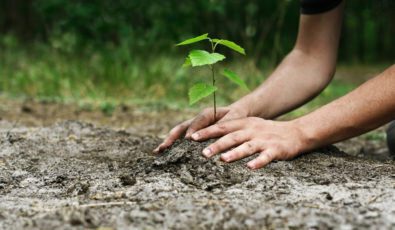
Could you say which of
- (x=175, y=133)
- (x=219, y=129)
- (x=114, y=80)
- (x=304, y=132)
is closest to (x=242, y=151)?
(x=219, y=129)

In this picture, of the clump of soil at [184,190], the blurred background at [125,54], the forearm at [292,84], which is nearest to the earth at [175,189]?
the clump of soil at [184,190]

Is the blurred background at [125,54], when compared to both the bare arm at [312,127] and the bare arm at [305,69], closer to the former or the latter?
the bare arm at [305,69]

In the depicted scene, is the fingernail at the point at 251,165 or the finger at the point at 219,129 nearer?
the fingernail at the point at 251,165

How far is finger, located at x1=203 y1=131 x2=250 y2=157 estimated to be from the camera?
1.96 meters

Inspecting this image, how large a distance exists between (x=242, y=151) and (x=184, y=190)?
29 centimetres

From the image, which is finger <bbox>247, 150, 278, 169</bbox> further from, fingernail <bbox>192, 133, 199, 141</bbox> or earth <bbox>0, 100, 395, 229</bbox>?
fingernail <bbox>192, 133, 199, 141</bbox>

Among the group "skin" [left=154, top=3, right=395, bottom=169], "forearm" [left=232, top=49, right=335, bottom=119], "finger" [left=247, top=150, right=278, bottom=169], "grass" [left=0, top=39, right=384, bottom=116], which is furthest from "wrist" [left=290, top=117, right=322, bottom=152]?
"grass" [left=0, top=39, right=384, bottom=116]

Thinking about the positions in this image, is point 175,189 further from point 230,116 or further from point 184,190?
point 230,116

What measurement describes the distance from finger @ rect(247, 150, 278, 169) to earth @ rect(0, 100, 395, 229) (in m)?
0.02

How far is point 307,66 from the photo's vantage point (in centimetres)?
255

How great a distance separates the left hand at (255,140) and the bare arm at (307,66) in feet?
1.40

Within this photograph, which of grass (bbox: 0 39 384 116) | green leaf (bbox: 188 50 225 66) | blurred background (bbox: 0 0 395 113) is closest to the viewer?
green leaf (bbox: 188 50 225 66)

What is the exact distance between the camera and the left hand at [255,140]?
194 cm

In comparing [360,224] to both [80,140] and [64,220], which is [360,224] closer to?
[64,220]
